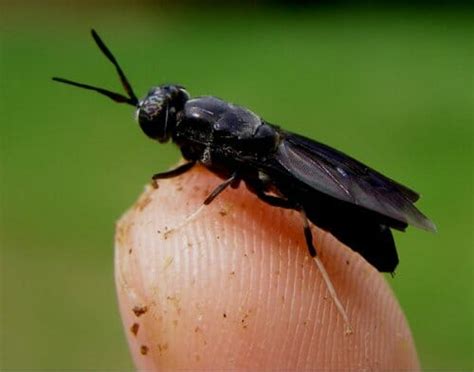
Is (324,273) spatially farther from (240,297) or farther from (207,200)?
(207,200)

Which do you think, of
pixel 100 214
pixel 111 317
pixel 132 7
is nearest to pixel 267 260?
pixel 111 317

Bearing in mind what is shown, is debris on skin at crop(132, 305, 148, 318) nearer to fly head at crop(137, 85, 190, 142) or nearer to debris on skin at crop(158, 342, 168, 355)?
debris on skin at crop(158, 342, 168, 355)

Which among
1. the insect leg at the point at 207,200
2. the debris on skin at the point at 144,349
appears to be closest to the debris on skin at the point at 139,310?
the debris on skin at the point at 144,349

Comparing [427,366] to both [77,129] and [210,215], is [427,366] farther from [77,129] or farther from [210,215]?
[77,129]

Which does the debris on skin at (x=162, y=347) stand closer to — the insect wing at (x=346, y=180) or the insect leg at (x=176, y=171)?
the insect leg at (x=176, y=171)

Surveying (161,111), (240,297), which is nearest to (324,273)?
(240,297)

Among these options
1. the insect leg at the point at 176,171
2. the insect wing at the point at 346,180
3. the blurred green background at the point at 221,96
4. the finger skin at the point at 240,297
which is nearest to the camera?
the finger skin at the point at 240,297
